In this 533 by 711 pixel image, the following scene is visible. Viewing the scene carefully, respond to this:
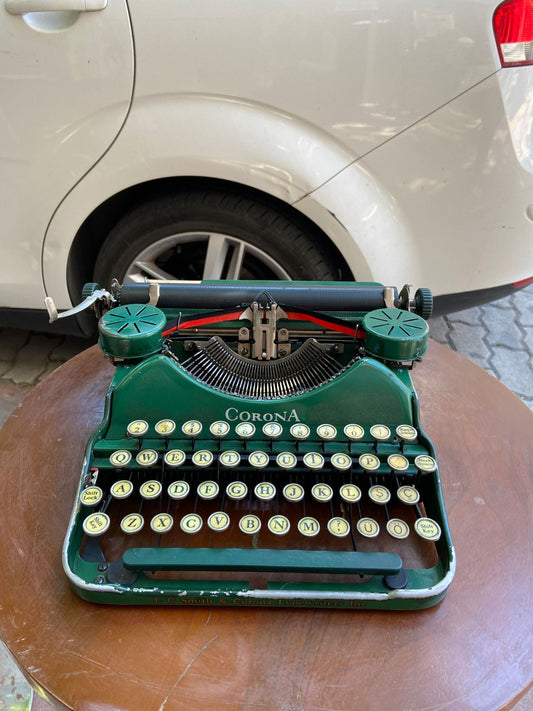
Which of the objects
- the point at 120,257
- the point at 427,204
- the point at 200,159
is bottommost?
the point at 120,257

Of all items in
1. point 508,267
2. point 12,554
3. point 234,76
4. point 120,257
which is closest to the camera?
point 12,554

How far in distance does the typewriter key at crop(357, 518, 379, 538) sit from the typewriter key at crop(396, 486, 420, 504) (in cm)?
8

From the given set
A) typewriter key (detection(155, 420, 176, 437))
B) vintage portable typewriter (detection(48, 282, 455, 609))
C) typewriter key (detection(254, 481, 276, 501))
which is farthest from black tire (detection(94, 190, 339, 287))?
typewriter key (detection(254, 481, 276, 501))

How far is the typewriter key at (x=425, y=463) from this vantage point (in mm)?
935

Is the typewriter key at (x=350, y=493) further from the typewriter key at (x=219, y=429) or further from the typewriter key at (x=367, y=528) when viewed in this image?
the typewriter key at (x=219, y=429)

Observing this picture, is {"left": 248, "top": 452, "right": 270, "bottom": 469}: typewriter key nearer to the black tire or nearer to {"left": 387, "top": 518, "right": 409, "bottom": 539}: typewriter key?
{"left": 387, "top": 518, "right": 409, "bottom": 539}: typewriter key

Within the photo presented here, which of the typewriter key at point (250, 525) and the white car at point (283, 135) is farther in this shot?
the white car at point (283, 135)

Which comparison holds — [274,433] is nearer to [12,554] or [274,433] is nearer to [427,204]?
[12,554]

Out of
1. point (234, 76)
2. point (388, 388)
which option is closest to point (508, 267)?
point (388, 388)

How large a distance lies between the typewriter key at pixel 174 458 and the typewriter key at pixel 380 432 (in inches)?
14.9

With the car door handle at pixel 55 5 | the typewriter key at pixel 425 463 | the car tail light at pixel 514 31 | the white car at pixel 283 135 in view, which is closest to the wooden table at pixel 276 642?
the typewriter key at pixel 425 463

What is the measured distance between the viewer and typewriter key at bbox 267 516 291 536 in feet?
2.83

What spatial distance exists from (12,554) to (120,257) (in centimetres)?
114

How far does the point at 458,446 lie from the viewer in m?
1.21
